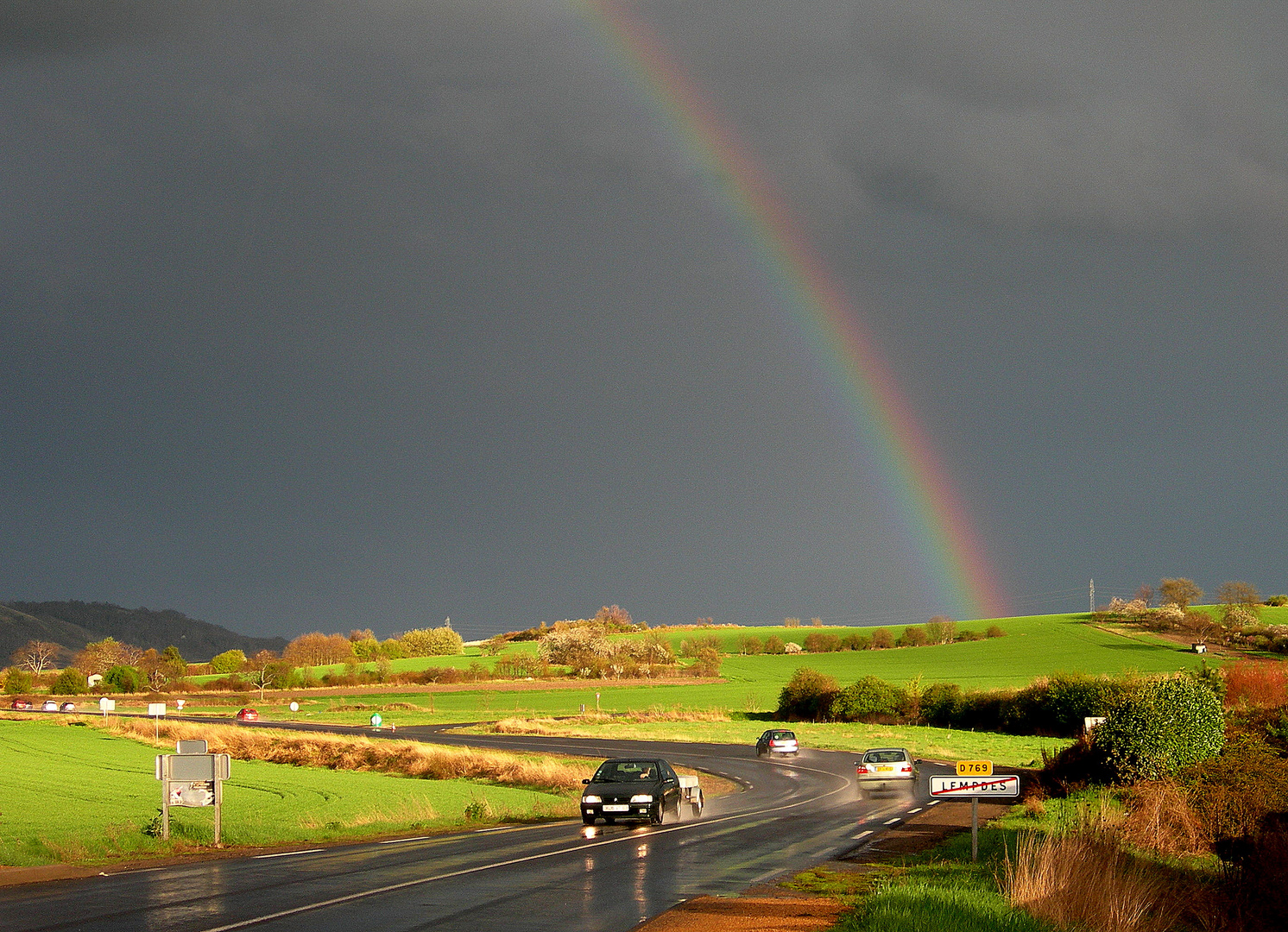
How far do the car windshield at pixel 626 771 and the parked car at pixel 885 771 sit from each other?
15.0m

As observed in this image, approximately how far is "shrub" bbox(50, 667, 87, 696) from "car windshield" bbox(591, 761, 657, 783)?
15106 cm

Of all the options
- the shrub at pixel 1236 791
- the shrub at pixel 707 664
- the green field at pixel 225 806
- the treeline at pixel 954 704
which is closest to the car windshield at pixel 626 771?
the green field at pixel 225 806

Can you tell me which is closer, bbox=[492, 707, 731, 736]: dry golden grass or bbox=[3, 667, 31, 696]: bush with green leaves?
bbox=[492, 707, 731, 736]: dry golden grass

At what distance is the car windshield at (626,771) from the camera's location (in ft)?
98.1

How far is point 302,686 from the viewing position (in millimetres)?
160500

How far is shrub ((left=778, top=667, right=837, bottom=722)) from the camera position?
95750mm

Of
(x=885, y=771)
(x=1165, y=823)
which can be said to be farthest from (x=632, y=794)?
(x=885, y=771)

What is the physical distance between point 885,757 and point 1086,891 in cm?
3126

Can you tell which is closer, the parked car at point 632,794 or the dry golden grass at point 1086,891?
the dry golden grass at point 1086,891

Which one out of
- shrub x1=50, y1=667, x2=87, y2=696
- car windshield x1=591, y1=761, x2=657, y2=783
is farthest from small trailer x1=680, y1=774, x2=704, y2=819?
shrub x1=50, y1=667, x2=87, y2=696

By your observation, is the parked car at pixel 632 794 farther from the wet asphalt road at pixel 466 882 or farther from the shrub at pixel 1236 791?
the shrub at pixel 1236 791

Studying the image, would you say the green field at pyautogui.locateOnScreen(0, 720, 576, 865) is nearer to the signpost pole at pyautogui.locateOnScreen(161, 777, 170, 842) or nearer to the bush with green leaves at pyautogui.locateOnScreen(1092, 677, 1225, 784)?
the signpost pole at pyautogui.locateOnScreen(161, 777, 170, 842)

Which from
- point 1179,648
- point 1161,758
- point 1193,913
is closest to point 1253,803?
point 1161,758

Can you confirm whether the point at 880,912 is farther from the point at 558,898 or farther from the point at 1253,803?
the point at 1253,803
